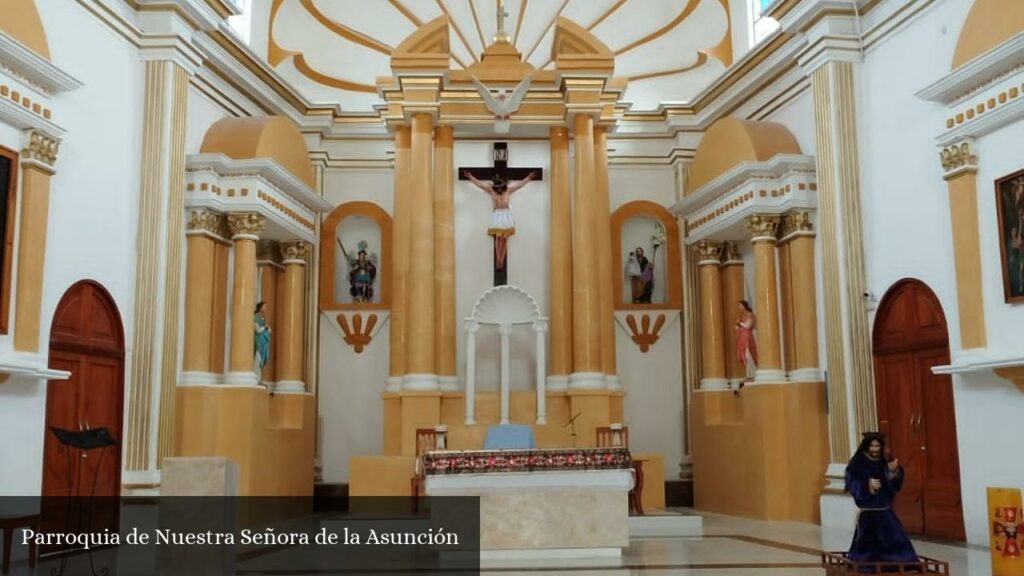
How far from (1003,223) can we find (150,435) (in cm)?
934

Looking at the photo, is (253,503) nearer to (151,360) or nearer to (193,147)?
(151,360)

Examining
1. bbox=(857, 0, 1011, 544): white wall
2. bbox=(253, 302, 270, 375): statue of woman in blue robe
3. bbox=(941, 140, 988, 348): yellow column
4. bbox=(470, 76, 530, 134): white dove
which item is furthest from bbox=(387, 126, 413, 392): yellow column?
bbox=(941, 140, 988, 348): yellow column

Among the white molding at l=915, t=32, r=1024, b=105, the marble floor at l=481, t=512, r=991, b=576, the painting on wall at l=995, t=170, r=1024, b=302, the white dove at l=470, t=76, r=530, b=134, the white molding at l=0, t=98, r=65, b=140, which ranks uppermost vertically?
the white dove at l=470, t=76, r=530, b=134

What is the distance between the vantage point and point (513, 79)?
15.6 m

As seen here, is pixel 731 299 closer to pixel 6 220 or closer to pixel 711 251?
pixel 711 251

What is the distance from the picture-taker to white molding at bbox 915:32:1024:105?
908 centimetres

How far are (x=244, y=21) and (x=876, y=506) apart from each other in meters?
12.8

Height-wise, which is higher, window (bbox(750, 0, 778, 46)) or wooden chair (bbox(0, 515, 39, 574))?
window (bbox(750, 0, 778, 46))

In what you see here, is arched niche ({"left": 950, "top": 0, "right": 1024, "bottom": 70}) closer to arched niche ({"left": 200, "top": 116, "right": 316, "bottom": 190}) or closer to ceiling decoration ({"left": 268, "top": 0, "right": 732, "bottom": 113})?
ceiling decoration ({"left": 268, "top": 0, "right": 732, "bottom": 113})

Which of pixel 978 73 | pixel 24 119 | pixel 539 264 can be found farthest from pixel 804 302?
pixel 24 119

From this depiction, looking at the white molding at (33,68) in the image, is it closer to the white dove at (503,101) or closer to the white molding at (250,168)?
the white molding at (250,168)

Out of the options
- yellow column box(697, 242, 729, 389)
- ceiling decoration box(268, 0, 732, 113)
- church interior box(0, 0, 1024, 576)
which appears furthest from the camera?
ceiling decoration box(268, 0, 732, 113)

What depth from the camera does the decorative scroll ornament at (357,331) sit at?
53.6 ft

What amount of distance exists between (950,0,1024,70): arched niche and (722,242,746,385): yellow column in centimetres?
534
